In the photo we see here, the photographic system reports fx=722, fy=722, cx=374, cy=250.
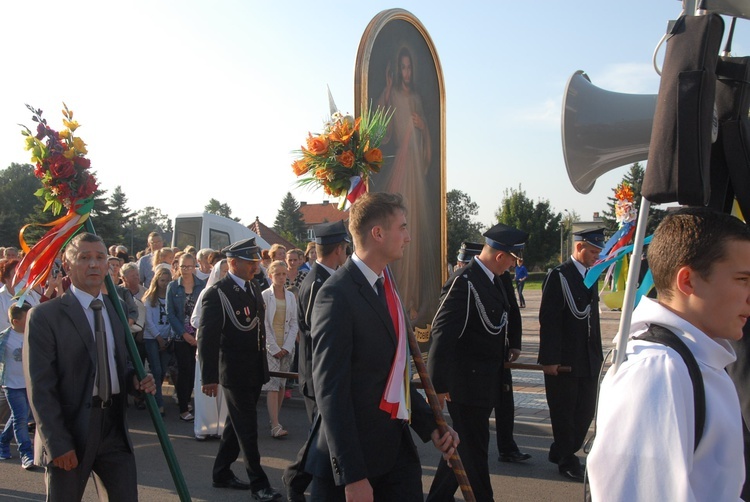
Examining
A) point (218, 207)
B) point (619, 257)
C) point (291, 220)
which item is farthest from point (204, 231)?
point (218, 207)

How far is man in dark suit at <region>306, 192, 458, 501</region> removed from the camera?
307 centimetres

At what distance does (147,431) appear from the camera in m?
8.35

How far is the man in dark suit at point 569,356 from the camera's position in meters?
6.26

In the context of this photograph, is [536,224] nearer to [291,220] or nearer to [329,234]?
[291,220]

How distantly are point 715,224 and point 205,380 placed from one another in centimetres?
472

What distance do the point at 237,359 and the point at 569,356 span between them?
9.47 feet

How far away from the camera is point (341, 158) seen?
4.61m

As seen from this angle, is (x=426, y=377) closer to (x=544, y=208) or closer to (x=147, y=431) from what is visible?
(x=147, y=431)

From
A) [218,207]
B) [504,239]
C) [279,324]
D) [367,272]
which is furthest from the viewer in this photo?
[218,207]

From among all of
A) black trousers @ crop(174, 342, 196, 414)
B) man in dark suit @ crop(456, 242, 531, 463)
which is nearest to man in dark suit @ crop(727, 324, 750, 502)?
man in dark suit @ crop(456, 242, 531, 463)

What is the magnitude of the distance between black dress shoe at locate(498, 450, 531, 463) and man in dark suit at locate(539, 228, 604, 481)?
0.31m

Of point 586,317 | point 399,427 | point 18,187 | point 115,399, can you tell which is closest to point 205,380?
point 115,399

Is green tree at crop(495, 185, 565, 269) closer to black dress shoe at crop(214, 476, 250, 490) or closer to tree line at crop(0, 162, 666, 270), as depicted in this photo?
tree line at crop(0, 162, 666, 270)

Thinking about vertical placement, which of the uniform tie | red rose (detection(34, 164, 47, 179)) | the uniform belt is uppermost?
red rose (detection(34, 164, 47, 179))
